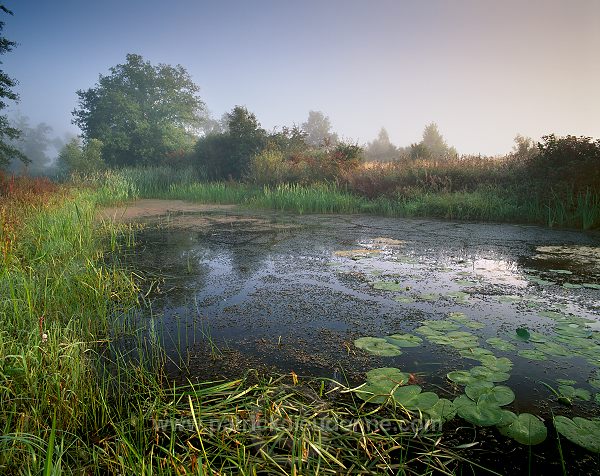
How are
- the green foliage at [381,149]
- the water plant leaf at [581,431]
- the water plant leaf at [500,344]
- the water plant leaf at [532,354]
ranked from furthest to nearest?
the green foliage at [381,149], the water plant leaf at [500,344], the water plant leaf at [532,354], the water plant leaf at [581,431]

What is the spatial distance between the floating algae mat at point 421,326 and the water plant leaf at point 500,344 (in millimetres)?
11

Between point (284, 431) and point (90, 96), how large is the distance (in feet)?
130

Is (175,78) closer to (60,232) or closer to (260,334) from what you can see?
(60,232)

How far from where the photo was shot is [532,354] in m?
2.16

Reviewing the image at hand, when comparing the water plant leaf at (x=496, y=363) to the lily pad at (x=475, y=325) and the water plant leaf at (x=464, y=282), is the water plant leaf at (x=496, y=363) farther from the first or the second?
the water plant leaf at (x=464, y=282)

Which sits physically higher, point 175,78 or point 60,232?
point 175,78

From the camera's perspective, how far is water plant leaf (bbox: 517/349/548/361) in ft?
6.97

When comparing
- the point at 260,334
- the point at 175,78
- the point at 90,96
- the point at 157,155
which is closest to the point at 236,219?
the point at 260,334

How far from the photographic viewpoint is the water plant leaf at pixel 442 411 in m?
1.58

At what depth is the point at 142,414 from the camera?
1507 mm

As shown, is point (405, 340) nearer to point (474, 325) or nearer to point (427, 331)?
point (427, 331)

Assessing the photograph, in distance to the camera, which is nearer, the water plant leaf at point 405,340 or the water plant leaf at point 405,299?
the water plant leaf at point 405,340

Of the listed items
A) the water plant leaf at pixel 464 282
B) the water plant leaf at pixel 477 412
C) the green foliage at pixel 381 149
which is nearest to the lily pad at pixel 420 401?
the water plant leaf at pixel 477 412

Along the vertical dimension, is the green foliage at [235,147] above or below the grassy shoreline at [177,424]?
above
